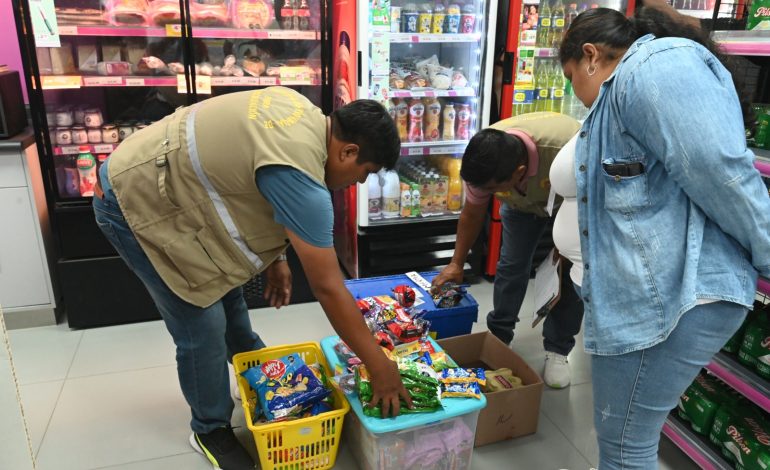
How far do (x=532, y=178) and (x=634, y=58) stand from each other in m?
1.04

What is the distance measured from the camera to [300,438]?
2072mm

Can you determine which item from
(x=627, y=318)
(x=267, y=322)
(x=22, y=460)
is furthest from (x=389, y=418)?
(x=267, y=322)

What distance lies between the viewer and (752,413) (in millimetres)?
2076

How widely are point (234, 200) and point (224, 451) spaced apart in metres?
1.05

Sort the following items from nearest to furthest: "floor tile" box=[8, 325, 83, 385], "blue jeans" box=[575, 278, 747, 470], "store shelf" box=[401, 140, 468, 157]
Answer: "blue jeans" box=[575, 278, 747, 470]
"floor tile" box=[8, 325, 83, 385]
"store shelf" box=[401, 140, 468, 157]

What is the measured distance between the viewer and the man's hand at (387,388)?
→ 176 centimetres

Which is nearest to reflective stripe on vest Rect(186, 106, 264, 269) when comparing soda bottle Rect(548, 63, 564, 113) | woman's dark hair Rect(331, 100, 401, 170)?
woman's dark hair Rect(331, 100, 401, 170)

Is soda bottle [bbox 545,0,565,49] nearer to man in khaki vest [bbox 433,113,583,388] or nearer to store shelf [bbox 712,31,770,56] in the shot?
man in khaki vest [bbox 433,113,583,388]

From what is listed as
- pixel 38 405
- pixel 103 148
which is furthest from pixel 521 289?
pixel 103 148

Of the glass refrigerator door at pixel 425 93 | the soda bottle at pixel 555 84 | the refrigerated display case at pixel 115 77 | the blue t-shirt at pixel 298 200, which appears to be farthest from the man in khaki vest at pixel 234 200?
the soda bottle at pixel 555 84

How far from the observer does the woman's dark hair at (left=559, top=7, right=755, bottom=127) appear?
4.84ft

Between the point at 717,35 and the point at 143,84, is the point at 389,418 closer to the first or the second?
the point at 717,35

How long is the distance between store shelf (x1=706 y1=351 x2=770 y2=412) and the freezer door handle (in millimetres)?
2065

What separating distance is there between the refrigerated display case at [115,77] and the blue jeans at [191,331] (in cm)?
137
